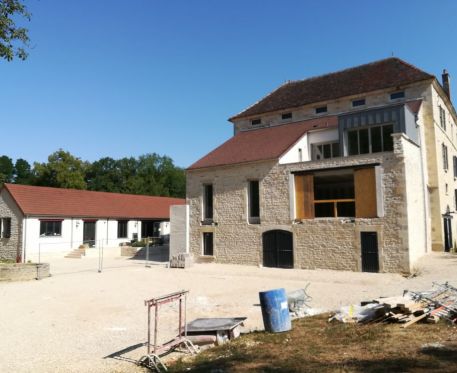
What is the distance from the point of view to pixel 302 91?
31016mm

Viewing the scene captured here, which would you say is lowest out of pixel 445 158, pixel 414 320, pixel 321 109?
pixel 414 320

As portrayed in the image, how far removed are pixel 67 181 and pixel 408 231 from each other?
46.8 m

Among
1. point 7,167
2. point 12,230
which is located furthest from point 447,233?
point 7,167

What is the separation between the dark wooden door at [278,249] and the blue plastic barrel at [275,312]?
1328 centimetres

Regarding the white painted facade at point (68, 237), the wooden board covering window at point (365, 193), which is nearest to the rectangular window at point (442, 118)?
the wooden board covering window at point (365, 193)

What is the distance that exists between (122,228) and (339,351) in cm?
3137

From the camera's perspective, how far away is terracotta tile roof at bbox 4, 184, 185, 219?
29.6 m

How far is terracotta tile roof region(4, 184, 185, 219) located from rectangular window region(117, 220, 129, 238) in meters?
0.76

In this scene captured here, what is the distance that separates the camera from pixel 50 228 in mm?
30188

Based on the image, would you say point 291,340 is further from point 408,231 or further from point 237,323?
point 408,231

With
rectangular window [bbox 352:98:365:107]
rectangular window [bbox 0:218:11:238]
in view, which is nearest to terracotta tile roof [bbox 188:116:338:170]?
rectangular window [bbox 352:98:365:107]

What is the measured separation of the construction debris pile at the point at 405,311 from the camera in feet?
27.9

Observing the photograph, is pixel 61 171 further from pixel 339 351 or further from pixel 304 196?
pixel 339 351

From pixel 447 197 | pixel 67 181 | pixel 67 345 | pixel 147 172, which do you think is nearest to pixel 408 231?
pixel 447 197
